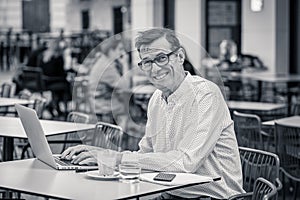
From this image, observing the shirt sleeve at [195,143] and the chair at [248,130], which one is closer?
the shirt sleeve at [195,143]

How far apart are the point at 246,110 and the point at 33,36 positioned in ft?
44.5

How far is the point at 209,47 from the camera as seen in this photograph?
42.5 ft

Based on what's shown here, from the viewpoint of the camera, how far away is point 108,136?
4.68 metres

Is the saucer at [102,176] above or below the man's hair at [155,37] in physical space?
below

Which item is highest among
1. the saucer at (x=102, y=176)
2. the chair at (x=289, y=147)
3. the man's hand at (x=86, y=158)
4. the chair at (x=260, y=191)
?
the man's hand at (x=86, y=158)

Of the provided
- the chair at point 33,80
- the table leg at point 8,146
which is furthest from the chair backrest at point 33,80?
the table leg at point 8,146

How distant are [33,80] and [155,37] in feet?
23.7

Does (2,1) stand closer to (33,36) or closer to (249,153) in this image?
(33,36)

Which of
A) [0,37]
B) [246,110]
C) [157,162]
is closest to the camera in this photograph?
[157,162]

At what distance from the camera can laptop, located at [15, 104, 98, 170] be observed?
129 inches

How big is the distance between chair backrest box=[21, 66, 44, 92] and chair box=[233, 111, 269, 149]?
4.89 m

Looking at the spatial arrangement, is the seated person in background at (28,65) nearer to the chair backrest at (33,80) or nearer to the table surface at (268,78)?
the chair backrest at (33,80)

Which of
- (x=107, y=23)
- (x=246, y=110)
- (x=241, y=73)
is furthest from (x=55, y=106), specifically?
(x=107, y=23)

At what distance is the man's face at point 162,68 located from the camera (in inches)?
132
